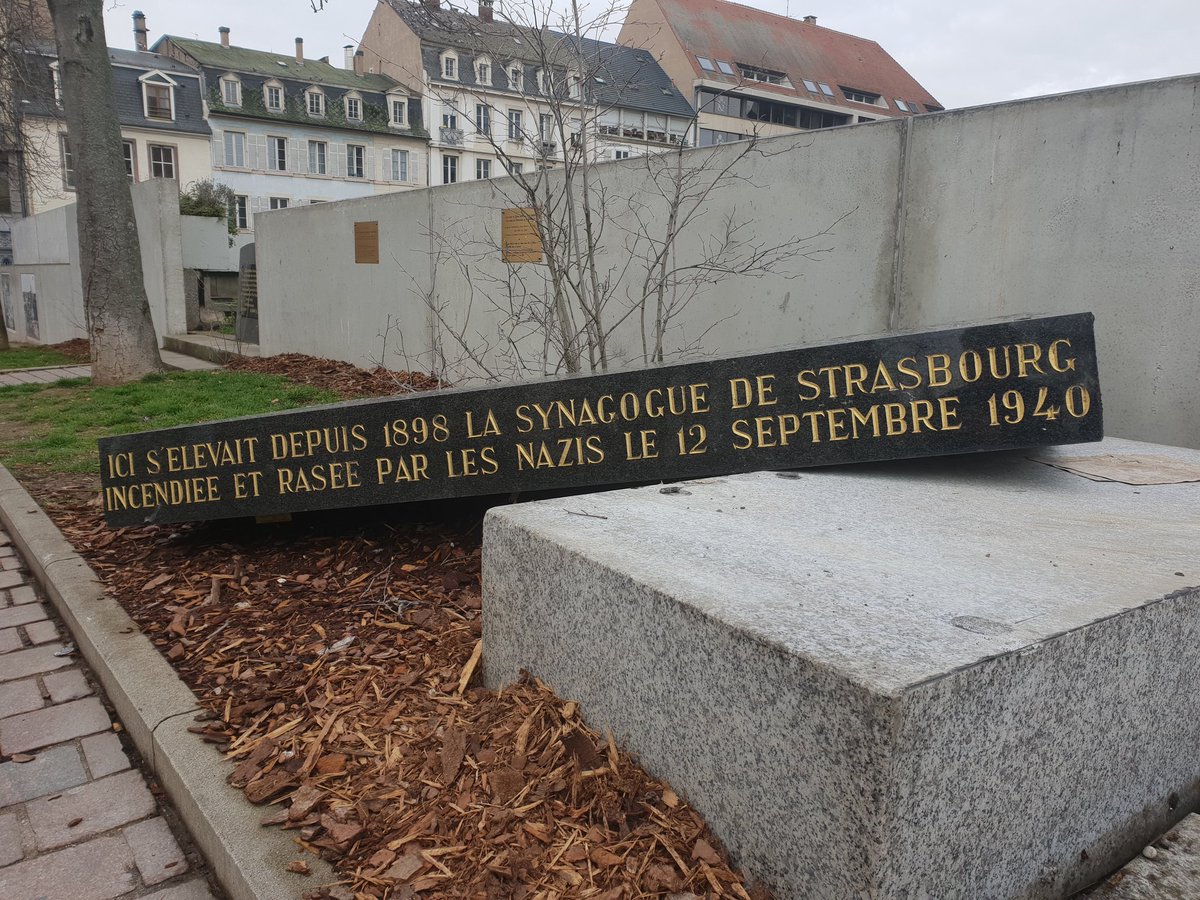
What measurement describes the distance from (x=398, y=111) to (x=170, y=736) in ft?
162

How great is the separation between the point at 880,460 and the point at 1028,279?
2.24 meters

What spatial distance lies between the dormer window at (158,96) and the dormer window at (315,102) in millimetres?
6238

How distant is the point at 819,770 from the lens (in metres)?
1.54

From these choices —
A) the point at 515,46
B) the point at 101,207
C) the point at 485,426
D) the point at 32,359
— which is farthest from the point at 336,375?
the point at 32,359

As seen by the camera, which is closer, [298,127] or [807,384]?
[807,384]

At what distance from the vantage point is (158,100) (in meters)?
41.6

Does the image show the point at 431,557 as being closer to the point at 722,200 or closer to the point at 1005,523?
the point at 1005,523

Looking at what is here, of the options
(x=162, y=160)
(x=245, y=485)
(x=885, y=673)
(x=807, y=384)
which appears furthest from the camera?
(x=162, y=160)

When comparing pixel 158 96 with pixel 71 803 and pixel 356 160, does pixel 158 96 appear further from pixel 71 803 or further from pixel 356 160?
pixel 71 803

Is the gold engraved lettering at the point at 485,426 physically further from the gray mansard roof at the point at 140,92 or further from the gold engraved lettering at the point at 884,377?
the gray mansard roof at the point at 140,92

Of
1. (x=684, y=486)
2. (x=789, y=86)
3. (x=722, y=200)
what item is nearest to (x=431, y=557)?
(x=684, y=486)

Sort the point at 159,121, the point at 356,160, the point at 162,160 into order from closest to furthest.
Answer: the point at 159,121
the point at 162,160
the point at 356,160

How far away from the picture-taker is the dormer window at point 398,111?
4681 centimetres

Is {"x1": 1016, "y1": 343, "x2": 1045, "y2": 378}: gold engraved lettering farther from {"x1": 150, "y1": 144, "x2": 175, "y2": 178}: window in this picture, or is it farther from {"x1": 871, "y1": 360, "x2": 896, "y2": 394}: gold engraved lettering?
{"x1": 150, "y1": 144, "x2": 175, "y2": 178}: window
